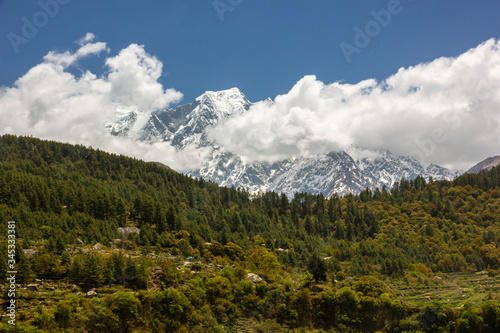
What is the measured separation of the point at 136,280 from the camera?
305 feet

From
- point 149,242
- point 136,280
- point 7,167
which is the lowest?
point 136,280

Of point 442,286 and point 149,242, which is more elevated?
point 149,242

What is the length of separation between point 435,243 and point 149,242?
466 feet

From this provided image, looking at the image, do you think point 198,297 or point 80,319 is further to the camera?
point 198,297

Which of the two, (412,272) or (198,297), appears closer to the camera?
(198,297)

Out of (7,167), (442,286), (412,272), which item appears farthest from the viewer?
(7,167)

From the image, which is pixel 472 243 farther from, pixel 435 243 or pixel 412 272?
pixel 412 272

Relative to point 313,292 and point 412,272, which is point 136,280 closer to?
point 313,292

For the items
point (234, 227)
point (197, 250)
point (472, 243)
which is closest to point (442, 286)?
point (472, 243)

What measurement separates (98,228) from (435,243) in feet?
519

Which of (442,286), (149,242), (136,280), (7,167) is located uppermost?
(7,167)

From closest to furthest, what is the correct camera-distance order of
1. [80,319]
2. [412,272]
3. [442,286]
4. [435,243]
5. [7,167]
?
[80,319] < [442,286] < [412,272] < [7,167] < [435,243]

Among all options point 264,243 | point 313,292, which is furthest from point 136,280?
point 264,243

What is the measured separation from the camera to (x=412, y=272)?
15325cm
